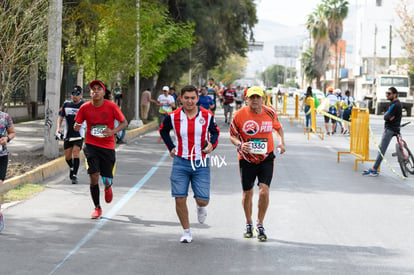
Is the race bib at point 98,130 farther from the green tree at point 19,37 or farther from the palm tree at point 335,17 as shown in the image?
the palm tree at point 335,17

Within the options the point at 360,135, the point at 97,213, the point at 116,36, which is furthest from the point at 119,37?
the point at 97,213

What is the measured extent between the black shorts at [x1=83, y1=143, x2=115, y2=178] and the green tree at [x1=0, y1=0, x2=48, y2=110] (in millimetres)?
5682

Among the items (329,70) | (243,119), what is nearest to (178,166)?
(243,119)

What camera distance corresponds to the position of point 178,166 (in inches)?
308

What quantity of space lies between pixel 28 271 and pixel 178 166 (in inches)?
77.5

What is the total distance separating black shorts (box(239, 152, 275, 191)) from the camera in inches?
319

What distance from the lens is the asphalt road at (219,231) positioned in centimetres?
690

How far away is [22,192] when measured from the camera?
38.6 ft

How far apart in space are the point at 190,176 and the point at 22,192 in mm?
4718

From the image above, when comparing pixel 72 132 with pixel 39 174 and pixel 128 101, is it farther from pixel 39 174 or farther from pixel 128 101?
pixel 128 101

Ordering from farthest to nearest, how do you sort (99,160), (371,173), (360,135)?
1. (360,135)
2. (371,173)
3. (99,160)

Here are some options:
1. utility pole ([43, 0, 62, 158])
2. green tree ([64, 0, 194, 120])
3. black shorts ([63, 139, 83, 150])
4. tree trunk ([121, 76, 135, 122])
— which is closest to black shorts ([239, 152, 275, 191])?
black shorts ([63, 139, 83, 150])

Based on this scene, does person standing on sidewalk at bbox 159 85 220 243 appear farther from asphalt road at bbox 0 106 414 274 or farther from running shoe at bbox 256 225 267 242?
running shoe at bbox 256 225 267 242

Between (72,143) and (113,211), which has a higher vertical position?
(72,143)
